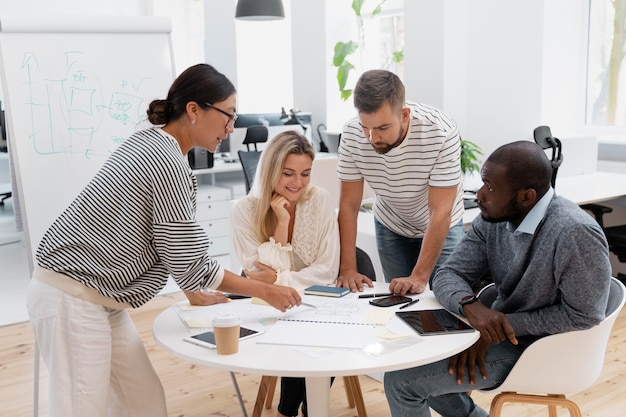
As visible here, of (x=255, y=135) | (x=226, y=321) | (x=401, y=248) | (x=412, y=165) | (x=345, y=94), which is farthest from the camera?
(x=345, y=94)

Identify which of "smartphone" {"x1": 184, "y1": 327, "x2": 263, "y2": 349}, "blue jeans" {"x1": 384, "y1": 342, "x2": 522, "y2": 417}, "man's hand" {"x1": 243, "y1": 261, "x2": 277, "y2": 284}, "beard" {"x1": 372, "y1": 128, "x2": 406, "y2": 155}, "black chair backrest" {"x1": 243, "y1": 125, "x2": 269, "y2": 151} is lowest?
"blue jeans" {"x1": 384, "y1": 342, "x2": 522, "y2": 417}

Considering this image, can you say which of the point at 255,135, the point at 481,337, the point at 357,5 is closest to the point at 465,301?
the point at 481,337

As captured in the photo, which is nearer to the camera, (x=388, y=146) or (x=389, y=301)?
(x=389, y=301)

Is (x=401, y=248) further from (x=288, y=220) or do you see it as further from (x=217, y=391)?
(x=217, y=391)

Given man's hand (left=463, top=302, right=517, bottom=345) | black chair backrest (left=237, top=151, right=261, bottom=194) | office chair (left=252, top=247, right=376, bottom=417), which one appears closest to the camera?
man's hand (left=463, top=302, right=517, bottom=345)

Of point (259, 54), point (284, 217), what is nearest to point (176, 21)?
point (259, 54)

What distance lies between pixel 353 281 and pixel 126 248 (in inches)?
33.6

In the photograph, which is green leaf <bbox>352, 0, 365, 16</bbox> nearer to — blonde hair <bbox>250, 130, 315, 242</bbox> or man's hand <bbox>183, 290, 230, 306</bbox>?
blonde hair <bbox>250, 130, 315, 242</bbox>

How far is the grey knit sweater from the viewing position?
6.02 ft

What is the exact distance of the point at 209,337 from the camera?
1857mm

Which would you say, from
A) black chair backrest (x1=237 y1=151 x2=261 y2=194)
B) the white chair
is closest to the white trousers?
the white chair

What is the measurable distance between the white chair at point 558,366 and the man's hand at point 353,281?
584 millimetres

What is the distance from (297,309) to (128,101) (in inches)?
61.6

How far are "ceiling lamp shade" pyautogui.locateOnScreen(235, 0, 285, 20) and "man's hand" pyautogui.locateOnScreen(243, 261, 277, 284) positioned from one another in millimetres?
4060
